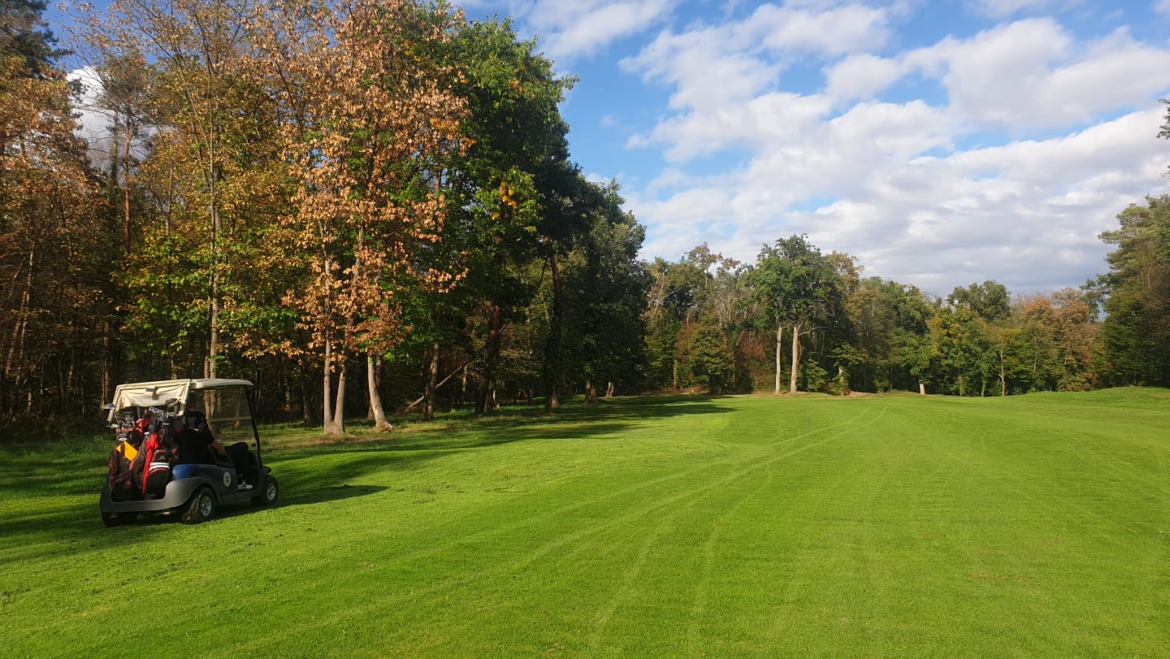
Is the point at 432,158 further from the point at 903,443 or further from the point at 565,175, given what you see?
the point at 903,443

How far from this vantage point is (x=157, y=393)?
406 inches

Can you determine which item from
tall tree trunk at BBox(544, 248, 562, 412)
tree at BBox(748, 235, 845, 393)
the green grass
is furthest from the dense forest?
tree at BBox(748, 235, 845, 393)

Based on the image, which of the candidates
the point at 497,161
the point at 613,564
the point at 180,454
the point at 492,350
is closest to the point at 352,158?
the point at 497,161

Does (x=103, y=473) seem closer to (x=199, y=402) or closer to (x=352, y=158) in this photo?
(x=199, y=402)

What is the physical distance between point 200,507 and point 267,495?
1.61m

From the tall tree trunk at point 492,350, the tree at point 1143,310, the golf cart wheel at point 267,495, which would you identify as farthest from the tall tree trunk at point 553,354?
the tree at point 1143,310

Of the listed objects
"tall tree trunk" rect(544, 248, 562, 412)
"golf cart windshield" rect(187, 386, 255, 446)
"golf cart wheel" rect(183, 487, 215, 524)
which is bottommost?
"golf cart wheel" rect(183, 487, 215, 524)

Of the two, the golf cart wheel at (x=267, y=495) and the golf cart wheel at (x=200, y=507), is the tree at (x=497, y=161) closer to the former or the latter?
the golf cart wheel at (x=267, y=495)

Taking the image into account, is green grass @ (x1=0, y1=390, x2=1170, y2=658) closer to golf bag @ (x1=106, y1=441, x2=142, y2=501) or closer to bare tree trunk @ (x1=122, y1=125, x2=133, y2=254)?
golf bag @ (x1=106, y1=441, x2=142, y2=501)

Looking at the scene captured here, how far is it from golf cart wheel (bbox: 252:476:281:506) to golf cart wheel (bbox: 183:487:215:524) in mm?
1134

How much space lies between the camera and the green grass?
5422 millimetres

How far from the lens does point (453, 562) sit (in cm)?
755

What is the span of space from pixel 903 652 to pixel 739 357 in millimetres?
83733

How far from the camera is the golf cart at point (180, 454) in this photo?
30.9 feet
